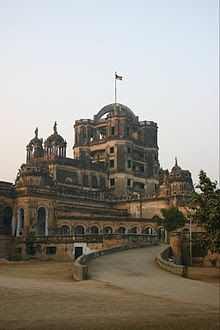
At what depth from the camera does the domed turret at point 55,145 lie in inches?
2586

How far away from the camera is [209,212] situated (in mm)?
21062

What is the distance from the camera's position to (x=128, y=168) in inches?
2904

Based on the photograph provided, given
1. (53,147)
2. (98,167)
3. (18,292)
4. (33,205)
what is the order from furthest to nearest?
(98,167) → (53,147) → (33,205) → (18,292)

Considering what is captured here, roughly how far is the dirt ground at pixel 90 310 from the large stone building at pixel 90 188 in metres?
20.6

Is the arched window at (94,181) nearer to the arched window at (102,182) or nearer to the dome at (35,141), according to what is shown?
the arched window at (102,182)

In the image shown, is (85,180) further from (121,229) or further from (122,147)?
(121,229)

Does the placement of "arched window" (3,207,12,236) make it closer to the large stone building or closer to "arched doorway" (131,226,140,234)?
the large stone building

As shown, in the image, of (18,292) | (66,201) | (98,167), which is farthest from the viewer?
(98,167)

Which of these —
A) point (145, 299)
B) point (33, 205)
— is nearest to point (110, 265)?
point (145, 299)

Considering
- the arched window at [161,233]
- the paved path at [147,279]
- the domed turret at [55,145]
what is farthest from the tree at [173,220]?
the domed turret at [55,145]

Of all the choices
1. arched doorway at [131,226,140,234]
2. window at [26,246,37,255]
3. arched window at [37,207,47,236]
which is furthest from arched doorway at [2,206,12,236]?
arched doorway at [131,226,140,234]

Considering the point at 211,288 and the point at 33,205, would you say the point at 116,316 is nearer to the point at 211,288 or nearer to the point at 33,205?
the point at 211,288

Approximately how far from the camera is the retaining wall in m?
23.8

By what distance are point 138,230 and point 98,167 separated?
57.9 ft
